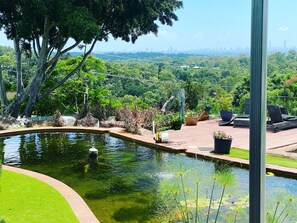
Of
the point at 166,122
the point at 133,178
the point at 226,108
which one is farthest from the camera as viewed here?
the point at 226,108

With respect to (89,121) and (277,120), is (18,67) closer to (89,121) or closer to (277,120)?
(89,121)

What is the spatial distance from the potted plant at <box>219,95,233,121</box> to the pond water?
12.8ft

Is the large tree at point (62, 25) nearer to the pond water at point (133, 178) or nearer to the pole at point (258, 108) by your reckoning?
the pond water at point (133, 178)

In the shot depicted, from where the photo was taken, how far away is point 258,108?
1374mm

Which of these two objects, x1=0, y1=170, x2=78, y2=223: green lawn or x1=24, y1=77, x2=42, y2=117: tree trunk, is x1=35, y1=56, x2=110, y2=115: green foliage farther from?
x1=0, y1=170, x2=78, y2=223: green lawn

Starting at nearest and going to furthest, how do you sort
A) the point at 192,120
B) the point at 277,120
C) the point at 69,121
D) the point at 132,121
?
the point at 132,121 < the point at 277,120 < the point at 192,120 < the point at 69,121

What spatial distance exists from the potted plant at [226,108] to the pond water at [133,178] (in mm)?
3892

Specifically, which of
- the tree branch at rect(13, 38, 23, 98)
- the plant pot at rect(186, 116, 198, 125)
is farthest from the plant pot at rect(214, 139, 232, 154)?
the tree branch at rect(13, 38, 23, 98)

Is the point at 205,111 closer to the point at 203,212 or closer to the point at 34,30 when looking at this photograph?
the point at 34,30

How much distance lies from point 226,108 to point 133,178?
698cm

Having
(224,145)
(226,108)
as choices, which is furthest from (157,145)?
(226,108)

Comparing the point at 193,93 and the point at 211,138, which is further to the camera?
the point at 193,93

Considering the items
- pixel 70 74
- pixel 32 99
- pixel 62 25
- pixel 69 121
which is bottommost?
pixel 69 121

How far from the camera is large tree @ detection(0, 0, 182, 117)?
455 inches
